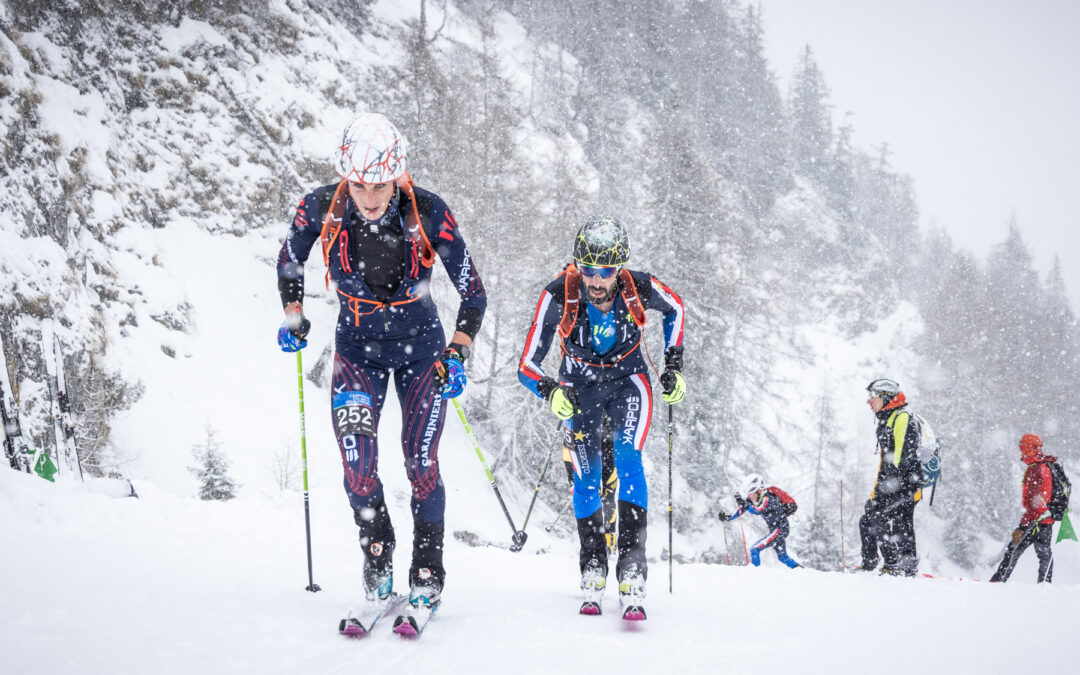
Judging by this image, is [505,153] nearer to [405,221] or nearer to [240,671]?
[405,221]

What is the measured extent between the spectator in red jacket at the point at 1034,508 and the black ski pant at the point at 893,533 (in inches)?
81.9

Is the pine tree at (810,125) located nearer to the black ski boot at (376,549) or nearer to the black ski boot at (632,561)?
the black ski boot at (632,561)

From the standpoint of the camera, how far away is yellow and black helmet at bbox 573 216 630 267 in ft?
13.2

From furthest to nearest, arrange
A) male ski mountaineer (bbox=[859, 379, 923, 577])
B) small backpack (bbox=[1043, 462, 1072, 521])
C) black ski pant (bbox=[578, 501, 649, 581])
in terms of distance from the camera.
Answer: small backpack (bbox=[1043, 462, 1072, 521]), male ski mountaineer (bbox=[859, 379, 923, 577]), black ski pant (bbox=[578, 501, 649, 581])

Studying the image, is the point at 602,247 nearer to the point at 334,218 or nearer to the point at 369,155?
the point at 369,155

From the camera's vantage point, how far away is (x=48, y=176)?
610 inches

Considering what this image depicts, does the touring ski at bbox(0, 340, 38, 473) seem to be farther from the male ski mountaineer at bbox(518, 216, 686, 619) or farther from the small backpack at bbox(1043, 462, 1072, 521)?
the small backpack at bbox(1043, 462, 1072, 521)

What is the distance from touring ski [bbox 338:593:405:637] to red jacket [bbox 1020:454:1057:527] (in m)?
9.03

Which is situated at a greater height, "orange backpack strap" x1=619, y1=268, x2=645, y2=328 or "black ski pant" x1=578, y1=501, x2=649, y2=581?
"orange backpack strap" x1=619, y1=268, x2=645, y2=328

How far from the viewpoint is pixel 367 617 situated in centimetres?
327

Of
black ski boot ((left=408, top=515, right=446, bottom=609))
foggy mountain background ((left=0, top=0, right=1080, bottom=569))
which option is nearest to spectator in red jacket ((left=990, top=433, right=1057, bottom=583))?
black ski boot ((left=408, top=515, right=446, bottom=609))

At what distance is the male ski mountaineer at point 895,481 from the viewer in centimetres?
766

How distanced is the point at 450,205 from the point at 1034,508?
17.8 metres

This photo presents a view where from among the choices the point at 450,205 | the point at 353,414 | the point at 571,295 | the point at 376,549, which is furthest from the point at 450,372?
the point at 450,205
